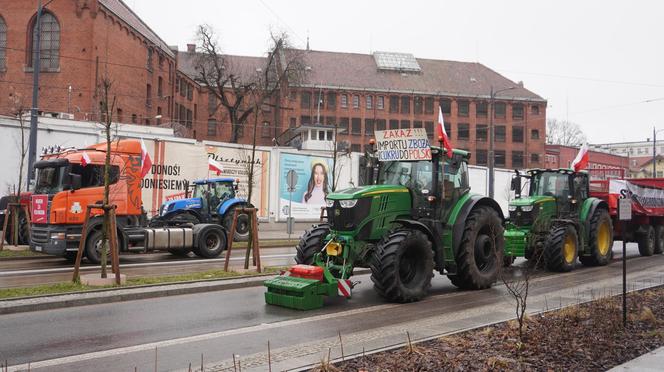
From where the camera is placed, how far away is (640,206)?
1964 cm

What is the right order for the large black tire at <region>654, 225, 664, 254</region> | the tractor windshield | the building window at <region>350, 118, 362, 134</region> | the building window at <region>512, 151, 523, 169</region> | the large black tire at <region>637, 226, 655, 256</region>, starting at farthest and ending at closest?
the building window at <region>512, 151, 523, 169</region>, the building window at <region>350, 118, 362, 134</region>, the large black tire at <region>654, 225, 664, 254</region>, the large black tire at <region>637, 226, 655, 256</region>, the tractor windshield

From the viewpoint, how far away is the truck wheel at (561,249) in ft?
47.7

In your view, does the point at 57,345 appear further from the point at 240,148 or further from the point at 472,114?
the point at 472,114

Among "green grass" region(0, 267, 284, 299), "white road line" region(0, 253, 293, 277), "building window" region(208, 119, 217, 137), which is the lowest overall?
"white road line" region(0, 253, 293, 277)

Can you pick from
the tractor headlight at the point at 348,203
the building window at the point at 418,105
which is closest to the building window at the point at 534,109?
the building window at the point at 418,105

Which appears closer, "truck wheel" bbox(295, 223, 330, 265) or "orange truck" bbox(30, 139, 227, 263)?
"truck wheel" bbox(295, 223, 330, 265)

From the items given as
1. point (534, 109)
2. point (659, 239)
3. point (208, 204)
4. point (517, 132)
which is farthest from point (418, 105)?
point (208, 204)

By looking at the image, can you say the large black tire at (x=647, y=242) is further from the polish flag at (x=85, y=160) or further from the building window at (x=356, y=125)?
the building window at (x=356, y=125)

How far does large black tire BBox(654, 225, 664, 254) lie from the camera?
69.7 ft

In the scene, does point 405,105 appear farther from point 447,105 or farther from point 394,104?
point 447,105

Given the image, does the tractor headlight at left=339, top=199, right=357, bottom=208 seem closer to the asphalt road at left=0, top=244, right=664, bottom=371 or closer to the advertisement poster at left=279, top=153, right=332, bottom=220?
the asphalt road at left=0, top=244, right=664, bottom=371

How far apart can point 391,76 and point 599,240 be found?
70050 millimetres

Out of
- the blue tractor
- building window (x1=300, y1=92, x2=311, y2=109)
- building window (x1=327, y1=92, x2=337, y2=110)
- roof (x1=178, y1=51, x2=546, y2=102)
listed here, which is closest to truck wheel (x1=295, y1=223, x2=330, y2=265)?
the blue tractor

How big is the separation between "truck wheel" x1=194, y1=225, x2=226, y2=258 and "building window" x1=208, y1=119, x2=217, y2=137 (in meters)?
57.7
